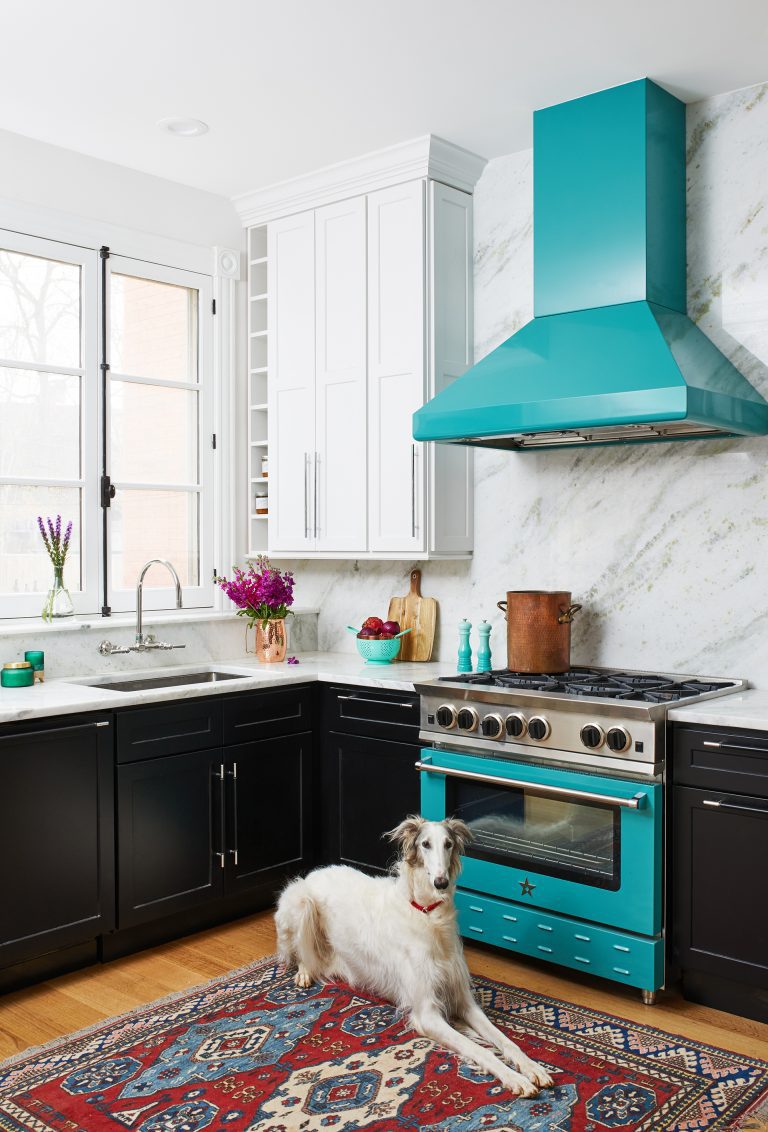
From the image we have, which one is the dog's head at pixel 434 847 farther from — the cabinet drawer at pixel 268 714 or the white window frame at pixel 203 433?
the white window frame at pixel 203 433

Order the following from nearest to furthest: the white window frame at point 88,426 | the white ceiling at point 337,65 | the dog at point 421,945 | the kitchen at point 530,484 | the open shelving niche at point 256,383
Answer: the dog at point 421,945, the white ceiling at point 337,65, the kitchen at point 530,484, the white window frame at point 88,426, the open shelving niche at point 256,383

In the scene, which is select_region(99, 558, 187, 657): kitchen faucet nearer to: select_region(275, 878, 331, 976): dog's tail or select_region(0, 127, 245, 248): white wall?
select_region(275, 878, 331, 976): dog's tail

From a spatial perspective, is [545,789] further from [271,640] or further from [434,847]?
[271,640]

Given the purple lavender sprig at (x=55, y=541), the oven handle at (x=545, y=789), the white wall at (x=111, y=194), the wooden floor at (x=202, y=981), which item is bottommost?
the wooden floor at (x=202, y=981)

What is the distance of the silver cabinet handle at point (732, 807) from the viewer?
286 cm

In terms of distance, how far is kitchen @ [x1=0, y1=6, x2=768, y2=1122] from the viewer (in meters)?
3.44

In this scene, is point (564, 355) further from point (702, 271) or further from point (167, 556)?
point (167, 556)

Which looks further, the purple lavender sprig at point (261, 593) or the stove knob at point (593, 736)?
the purple lavender sprig at point (261, 593)

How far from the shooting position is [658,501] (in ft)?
12.1

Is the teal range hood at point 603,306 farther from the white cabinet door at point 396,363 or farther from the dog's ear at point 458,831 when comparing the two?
the dog's ear at point 458,831

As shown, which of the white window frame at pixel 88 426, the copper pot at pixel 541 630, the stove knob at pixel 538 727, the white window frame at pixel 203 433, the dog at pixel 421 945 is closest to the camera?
the dog at pixel 421 945

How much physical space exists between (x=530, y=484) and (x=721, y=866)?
1717 millimetres

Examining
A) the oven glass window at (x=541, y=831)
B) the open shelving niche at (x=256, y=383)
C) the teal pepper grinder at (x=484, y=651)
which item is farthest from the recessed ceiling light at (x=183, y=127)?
the oven glass window at (x=541, y=831)

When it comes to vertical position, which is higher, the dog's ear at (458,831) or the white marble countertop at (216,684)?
the white marble countertop at (216,684)
